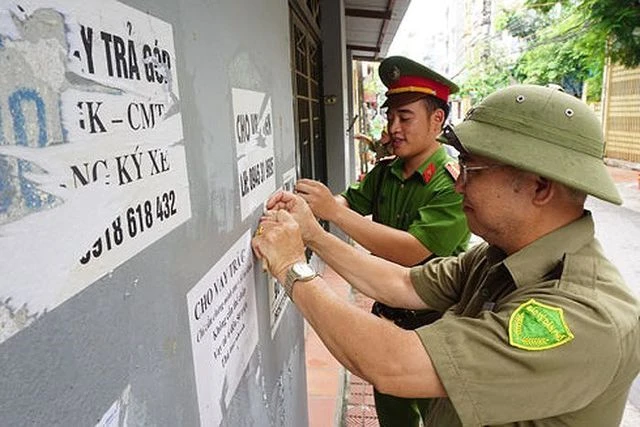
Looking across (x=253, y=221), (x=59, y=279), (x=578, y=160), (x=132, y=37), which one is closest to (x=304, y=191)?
(x=253, y=221)

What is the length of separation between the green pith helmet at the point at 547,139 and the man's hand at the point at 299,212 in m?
0.65

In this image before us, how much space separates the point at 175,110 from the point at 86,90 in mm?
277

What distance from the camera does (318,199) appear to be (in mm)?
1977

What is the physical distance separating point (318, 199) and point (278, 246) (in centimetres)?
59

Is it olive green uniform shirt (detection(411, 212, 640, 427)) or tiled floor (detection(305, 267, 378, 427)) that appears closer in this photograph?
olive green uniform shirt (detection(411, 212, 640, 427))

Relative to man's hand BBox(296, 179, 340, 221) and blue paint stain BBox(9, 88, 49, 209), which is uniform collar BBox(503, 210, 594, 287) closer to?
man's hand BBox(296, 179, 340, 221)

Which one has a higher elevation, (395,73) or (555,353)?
(395,73)

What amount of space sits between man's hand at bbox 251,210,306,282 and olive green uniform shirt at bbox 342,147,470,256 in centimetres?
78

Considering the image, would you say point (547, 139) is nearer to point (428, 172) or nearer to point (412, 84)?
point (428, 172)

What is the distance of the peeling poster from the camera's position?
0.49 metres

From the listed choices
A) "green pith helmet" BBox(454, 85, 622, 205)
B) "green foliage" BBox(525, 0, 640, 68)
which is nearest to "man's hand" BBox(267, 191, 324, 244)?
"green pith helmet" BBox(454, 85, 622, 205)

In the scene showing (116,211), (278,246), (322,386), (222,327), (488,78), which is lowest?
(322,386)

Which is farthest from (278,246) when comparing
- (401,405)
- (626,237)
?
(626,237)

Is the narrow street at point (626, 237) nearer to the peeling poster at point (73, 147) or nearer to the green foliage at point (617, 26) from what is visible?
the green foliage at point (617, 26)
